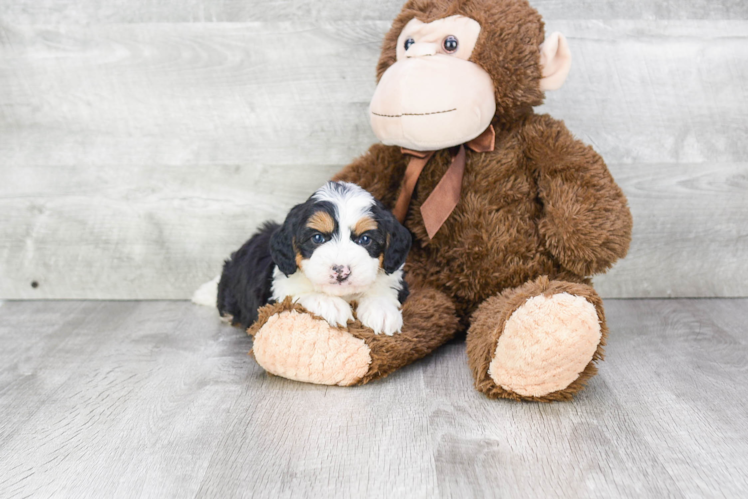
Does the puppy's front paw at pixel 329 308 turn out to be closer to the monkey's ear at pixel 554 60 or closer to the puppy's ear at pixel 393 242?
the puppy's ear at pixel 393 242

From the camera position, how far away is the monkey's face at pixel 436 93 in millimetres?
1578

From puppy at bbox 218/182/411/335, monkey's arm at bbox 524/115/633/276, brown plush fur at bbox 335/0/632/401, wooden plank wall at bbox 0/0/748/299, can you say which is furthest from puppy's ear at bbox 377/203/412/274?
wooden plank wall at bbox 0/0/748/299

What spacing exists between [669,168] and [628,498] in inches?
55.8

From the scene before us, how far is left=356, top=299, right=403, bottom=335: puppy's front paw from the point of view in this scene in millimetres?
1543

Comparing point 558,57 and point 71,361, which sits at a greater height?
point 558,57

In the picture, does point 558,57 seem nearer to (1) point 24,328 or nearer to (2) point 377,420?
(2) point 377,420

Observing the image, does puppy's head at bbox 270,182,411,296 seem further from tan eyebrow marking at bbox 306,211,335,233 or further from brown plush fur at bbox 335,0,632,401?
Result: brown plush fur at bbox 335,0,632,401

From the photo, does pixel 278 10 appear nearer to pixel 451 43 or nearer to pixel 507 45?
pixel 451 43

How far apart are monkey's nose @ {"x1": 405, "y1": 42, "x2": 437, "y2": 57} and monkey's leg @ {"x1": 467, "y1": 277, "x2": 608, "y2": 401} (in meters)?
0.62

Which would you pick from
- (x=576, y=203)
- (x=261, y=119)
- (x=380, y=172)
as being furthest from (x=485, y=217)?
(x=261, y=119)

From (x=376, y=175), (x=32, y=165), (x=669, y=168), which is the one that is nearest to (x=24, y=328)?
(x=32, y=165)

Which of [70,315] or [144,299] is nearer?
[70,315]

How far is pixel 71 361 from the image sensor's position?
1746 mm

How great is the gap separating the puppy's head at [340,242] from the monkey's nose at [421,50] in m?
0.38
